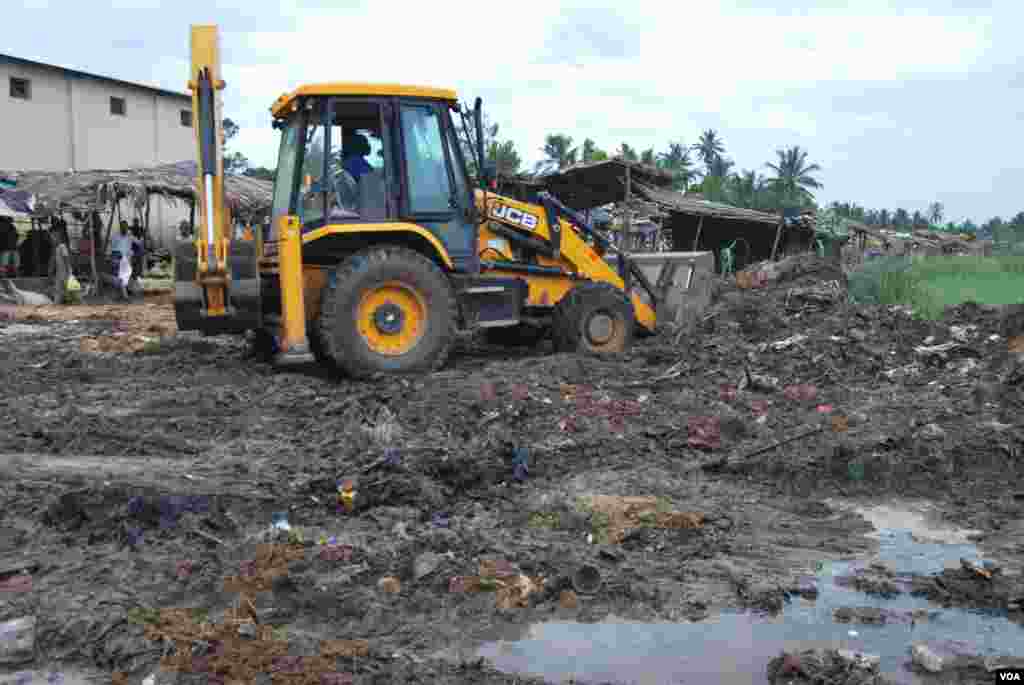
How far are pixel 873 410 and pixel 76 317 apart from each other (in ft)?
36.8

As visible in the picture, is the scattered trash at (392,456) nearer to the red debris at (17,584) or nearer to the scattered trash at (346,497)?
the scattered trash at (346,497)

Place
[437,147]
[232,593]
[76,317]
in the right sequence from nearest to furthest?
[232,593], [437,147], [76,317]

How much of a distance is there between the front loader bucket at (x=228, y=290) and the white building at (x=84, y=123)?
16.3m

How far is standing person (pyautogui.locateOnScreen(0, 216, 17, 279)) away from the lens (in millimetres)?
17891

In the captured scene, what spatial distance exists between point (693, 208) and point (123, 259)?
10.4 meters

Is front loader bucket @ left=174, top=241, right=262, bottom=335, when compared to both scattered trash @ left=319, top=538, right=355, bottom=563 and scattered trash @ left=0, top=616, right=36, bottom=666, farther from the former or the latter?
scattered trash @ left=0, top=616, right=36, bottom=666

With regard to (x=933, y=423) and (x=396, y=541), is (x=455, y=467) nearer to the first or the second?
(x=396, y=541)

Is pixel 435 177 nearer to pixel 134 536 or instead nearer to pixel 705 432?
pixel 705 432

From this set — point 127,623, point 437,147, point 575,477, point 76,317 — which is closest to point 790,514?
point 575,477

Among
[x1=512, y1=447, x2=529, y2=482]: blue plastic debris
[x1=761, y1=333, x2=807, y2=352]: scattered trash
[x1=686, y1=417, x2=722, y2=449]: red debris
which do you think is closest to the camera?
[x1=512, y1=447, x2=529, y2=482]: blue plastic debris

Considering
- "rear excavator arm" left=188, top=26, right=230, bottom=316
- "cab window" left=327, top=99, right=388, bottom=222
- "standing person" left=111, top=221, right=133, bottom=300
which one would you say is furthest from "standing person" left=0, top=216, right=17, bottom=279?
"cab window" left=327, top=99, right=388, bottom=222

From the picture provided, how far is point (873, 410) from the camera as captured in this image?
640 centimetres

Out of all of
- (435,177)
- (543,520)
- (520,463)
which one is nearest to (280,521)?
(543,520)

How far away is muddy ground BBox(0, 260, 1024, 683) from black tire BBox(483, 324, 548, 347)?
0.62 m
